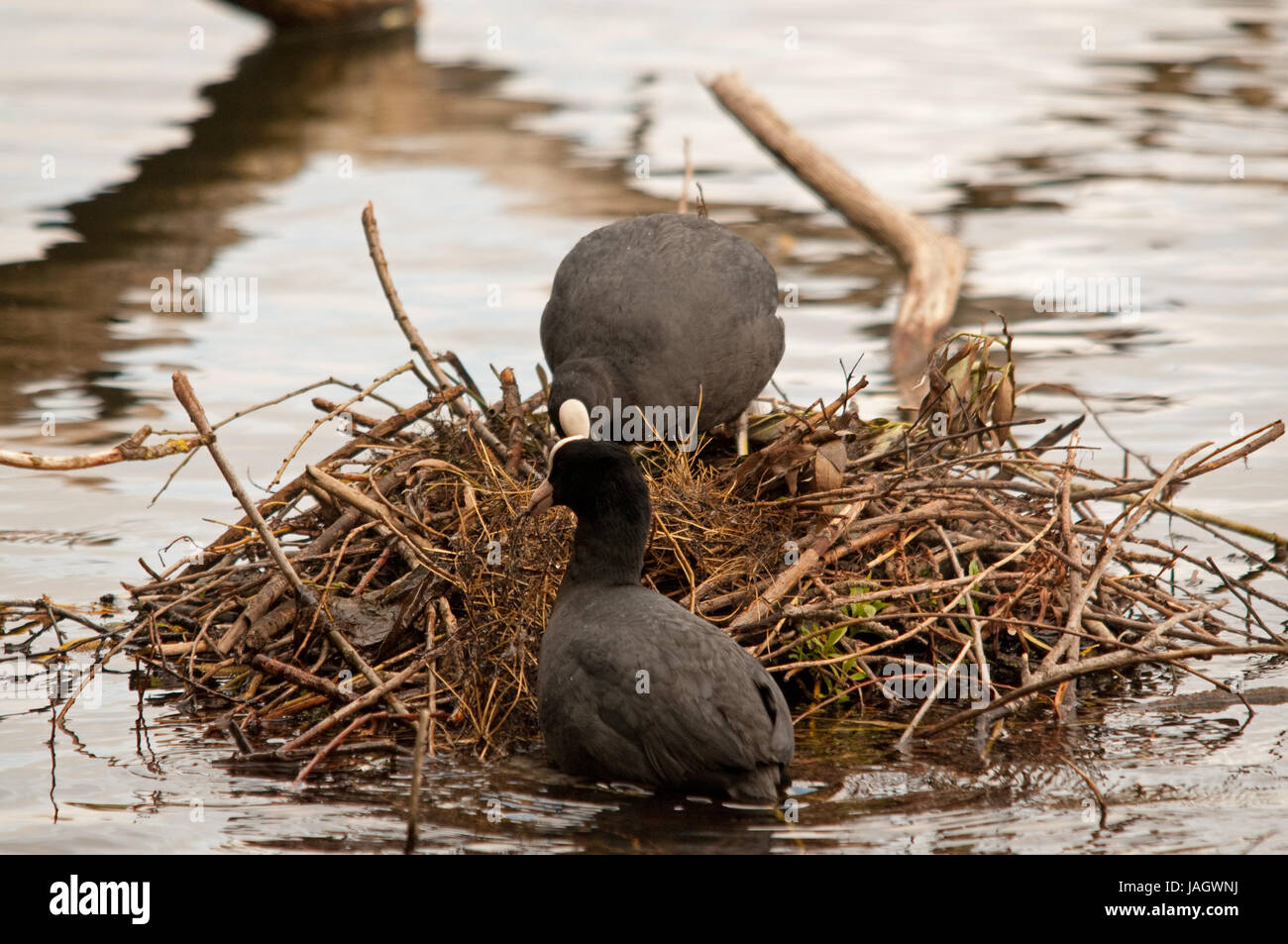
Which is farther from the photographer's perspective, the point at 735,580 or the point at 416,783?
the point at 735,580

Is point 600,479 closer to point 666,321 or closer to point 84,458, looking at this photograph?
point 666,321

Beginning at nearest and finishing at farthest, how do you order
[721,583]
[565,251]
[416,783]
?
[416,783] → [721,583] → [565,251]

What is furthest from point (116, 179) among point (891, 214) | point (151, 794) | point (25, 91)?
point (151, 794)

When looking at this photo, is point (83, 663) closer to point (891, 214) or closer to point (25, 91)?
point (891, 214)

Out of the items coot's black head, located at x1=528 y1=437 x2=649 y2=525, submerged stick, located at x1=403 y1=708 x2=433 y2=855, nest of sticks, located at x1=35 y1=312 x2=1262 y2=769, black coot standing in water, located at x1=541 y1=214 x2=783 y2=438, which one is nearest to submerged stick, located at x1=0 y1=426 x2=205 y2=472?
nest of sticks, located at x1=35 y1=312 x2=1262 y2=769

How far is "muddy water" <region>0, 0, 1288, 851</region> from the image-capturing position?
17.5 ft

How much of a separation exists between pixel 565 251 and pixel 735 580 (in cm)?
720

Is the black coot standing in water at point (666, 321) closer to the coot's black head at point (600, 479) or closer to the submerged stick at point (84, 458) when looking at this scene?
the coot's black head at point (600, 479)

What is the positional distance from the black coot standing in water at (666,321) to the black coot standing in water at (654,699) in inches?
48.9

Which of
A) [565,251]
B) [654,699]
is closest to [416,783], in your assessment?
[654,699]

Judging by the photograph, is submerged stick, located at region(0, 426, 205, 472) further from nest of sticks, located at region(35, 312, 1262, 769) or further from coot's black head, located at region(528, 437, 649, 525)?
coot's black head, located at region(528, 437, 649, 525)

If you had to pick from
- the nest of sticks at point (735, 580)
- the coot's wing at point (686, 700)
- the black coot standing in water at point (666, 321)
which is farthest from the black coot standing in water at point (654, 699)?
the black coot standing in water at point (666, 321)

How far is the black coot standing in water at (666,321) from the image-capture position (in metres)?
6.89

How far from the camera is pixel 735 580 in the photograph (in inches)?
250
